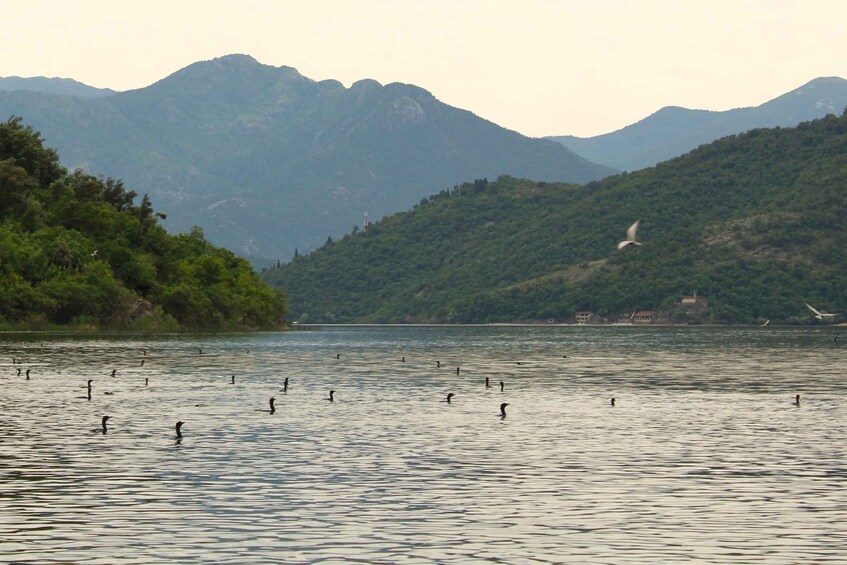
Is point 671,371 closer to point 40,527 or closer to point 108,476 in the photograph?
point 108,476

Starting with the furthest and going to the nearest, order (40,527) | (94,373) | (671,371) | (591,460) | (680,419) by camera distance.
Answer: (671,371) < (94,373) < (680,419) < (591,460) < (40,527)

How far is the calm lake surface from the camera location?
33.0 metres

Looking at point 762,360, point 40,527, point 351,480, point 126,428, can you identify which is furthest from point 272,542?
point 762,360

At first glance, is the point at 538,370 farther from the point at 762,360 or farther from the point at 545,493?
the point at 545,493

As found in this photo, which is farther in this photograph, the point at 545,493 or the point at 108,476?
the point at 108,476

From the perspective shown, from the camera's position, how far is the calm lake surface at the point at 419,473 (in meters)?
33.0

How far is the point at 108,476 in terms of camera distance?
4444 cm

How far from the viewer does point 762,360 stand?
144 metres

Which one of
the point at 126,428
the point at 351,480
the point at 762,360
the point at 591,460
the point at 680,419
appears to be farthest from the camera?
the point at 762,360

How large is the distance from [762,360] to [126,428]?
9885cm

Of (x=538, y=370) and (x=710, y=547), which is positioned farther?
(x=538, y=370)

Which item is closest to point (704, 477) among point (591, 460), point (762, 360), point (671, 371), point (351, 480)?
point (591, 460)

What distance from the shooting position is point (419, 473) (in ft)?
151

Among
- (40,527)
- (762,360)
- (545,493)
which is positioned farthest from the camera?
(762,360)
